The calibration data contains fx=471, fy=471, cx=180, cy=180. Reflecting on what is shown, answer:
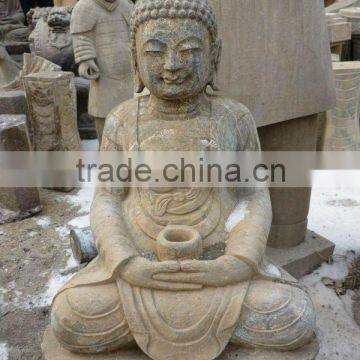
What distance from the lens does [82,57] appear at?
166 inches

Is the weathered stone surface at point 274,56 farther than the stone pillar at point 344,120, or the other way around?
the stone pillar at point 344,120

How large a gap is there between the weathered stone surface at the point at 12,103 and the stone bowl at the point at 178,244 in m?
3.29

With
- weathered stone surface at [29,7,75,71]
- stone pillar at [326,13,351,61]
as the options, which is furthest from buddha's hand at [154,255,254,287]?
weathered stone surface at [29,7,75,71]

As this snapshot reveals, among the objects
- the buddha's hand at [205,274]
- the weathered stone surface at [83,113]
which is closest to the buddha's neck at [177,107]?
the buddha's hand at [205,274]

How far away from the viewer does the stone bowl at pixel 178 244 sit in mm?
1775

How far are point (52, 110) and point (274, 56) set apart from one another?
101 inches

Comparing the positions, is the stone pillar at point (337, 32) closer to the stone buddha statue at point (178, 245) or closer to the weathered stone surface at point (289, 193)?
the weathered stone surface at point (289, 193)

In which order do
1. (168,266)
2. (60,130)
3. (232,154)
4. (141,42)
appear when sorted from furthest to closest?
(60,130)
(232,154)
(141,42)
(168,266)

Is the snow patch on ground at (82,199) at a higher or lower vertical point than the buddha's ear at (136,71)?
lower

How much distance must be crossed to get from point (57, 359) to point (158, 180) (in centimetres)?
82

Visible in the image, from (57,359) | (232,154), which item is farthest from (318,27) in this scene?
(57,359)

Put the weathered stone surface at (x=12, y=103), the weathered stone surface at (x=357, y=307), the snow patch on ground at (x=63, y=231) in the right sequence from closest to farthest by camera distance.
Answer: the weathered stone surface at (x=357, y=307) → the snow patch on ground at (x=63, y=231) → the weathered stone surface at (x=12, y=103)

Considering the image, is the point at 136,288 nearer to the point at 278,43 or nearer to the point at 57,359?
the point at 57,359

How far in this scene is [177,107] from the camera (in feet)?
6.72
